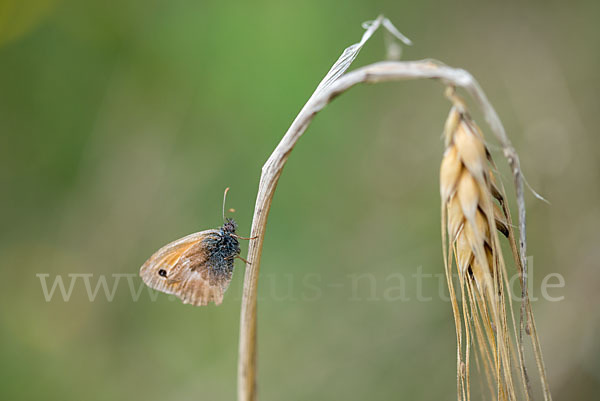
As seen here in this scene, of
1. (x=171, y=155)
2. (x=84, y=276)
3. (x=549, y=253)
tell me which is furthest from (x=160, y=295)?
(x=549, y=253)

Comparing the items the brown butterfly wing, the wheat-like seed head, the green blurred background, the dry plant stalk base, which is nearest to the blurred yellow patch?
the green blurred background

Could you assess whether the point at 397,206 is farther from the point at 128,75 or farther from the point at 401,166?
the point at 128,75

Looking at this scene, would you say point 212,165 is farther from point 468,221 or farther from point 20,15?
point 468,221

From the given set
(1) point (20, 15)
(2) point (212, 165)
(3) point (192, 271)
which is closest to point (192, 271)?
(3) point (192, 271)

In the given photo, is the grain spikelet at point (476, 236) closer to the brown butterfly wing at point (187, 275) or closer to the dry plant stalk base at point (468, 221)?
the dry plant stalk base at point (468, 221)

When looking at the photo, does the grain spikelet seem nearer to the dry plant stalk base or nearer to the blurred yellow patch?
the dry plant stalk base

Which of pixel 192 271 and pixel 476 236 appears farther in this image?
pixel 192 271

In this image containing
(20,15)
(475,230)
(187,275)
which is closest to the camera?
(475,230)
